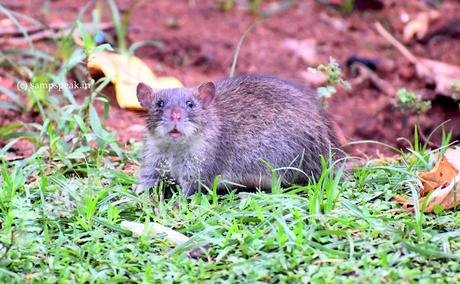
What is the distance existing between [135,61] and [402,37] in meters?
3.86

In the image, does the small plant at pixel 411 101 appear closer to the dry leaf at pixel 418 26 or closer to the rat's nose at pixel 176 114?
the rat's nose at pixel 176 114

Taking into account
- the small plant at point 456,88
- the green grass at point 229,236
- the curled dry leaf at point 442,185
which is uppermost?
the small plant at point 456,88

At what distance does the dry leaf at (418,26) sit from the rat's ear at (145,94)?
17.0 ft

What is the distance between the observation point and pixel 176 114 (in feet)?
18.1

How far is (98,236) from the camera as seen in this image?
5.02 metres

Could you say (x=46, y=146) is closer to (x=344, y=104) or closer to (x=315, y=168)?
(x=315, y=168)

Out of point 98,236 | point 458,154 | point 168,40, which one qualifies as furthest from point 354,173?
point 168,40

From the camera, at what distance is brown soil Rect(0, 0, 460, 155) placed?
27.8 feet

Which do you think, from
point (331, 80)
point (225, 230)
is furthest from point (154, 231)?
point (331, 80)

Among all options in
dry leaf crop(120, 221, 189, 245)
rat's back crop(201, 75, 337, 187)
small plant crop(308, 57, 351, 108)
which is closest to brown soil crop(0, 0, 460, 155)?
small plant crop(308, 57, 351, 108)

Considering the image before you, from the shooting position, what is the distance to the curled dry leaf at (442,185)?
16.8 ft

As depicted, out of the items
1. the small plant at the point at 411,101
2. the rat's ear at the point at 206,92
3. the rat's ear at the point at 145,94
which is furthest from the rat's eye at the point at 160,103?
the small plant at the point at 411,101

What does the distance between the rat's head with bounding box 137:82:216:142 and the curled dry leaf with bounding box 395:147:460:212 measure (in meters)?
1.45

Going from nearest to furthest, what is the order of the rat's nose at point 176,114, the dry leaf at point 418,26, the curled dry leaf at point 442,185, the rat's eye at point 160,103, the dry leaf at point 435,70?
the curled dry leaf at point 442,185 < the rat's nose at point 176,114 < the rat's eye at point 160,103 < the dry leaf at point 435,70 < the dry leaf at point 418,26
